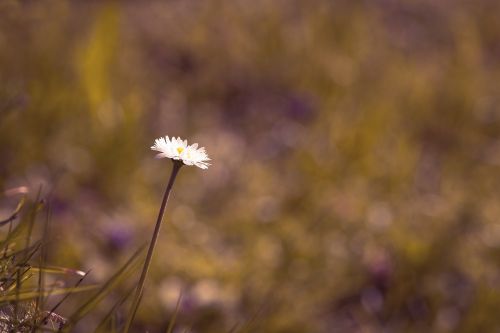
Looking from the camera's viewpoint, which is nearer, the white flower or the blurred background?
the white flower

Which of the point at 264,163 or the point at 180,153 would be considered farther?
the point at 264,163

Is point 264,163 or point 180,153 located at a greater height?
point 264,163

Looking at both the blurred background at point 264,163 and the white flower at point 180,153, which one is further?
the blurred background at point 264,163

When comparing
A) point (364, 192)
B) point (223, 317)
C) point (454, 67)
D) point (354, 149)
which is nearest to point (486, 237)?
point (364, 192)

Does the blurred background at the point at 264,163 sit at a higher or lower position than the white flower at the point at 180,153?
higher

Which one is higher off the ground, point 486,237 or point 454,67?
point 454,67

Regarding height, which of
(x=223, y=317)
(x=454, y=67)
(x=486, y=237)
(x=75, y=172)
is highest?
(x=454, y=67)

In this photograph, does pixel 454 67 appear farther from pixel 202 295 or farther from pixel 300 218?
pixel 202 295

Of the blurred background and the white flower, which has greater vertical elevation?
the blurred background
